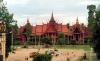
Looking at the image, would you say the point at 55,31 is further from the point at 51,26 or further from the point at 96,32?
the point at 96,32

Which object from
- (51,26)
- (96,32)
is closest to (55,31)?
(51,26)

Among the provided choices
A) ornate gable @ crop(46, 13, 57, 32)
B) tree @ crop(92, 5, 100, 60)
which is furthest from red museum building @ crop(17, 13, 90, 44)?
tree @ crop(92, 5, 100, 60)

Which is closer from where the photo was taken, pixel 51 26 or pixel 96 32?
pixel 96 32

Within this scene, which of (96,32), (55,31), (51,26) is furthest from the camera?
(51,26)

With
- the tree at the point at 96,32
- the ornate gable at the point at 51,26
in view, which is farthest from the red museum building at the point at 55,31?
the tree at the point at 96,32

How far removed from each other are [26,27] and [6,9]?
176 ft

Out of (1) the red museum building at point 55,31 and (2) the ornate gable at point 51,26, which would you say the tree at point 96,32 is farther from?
(2) the ornate gable at point 51,26

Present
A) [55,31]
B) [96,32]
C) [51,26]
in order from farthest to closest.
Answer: [51,26] → [55,31] → [96,32]

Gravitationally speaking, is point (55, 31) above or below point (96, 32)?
below

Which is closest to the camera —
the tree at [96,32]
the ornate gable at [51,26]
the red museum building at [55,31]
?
the tree at [96,32]

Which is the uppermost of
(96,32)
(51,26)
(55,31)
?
(51,26)

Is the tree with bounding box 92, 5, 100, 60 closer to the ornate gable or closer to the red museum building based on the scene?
the red museum building

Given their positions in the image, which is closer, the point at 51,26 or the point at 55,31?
the point at 55,31

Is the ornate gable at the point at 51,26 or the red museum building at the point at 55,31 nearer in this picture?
Result: the red museum building at the point at 55,31
